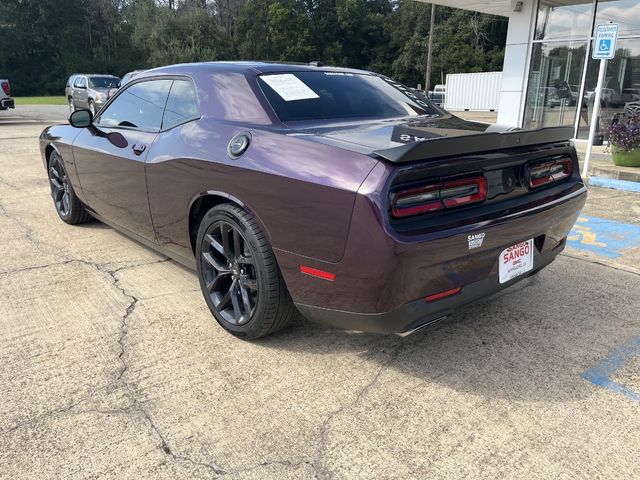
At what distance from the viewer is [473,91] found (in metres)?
34.2

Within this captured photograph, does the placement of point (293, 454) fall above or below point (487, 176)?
below

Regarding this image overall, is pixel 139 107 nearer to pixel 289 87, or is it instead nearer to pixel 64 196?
pixel 289 87

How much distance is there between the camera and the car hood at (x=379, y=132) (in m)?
2.33

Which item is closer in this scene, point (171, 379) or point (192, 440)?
point (192, 440)

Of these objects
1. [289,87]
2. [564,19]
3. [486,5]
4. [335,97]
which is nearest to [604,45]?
[564,19]

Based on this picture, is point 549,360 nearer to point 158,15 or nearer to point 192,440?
point 192,440

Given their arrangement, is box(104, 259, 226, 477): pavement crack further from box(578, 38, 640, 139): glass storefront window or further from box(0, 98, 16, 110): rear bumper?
box(0, 98, 16, 110): rear bumper

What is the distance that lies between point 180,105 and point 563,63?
10.9 metres

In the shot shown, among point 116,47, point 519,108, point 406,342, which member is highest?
point 116,47

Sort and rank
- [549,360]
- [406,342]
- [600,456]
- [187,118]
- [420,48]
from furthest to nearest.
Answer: [420,48] → [187,118] → [406,342] → [549,360] → [600,456]

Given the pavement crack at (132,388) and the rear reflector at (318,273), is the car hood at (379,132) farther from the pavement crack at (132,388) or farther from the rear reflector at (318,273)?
the pavement crack at (132,388)

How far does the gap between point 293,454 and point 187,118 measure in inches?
A: 83.3

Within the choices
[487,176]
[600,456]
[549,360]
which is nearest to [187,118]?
[487,176]

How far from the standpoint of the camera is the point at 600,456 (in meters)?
2.05
